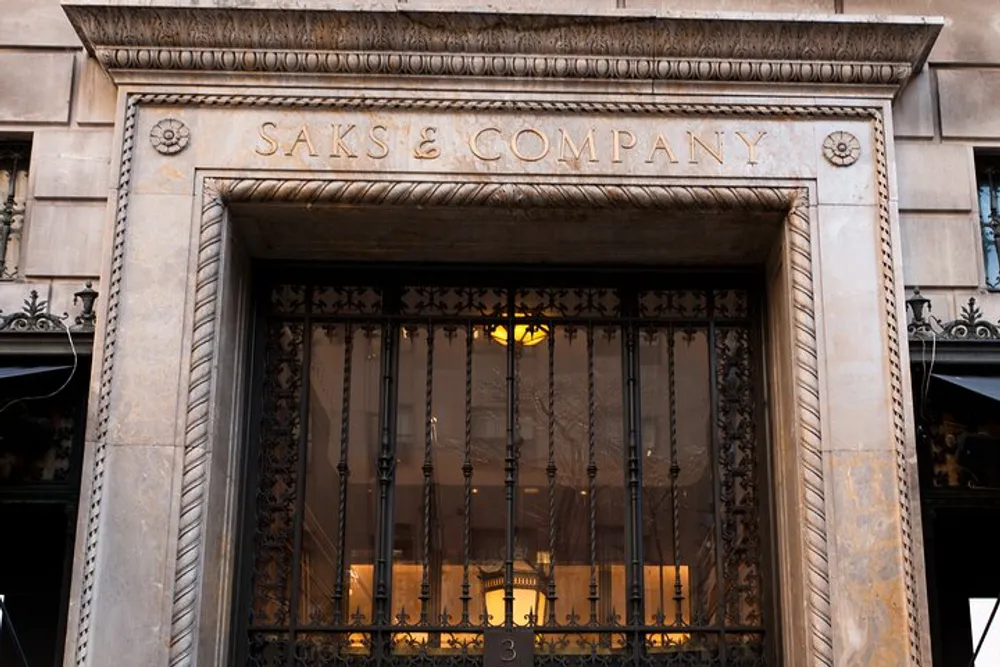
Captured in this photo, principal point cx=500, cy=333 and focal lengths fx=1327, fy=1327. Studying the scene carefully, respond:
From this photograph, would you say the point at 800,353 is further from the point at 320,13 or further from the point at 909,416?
the point at 320,13

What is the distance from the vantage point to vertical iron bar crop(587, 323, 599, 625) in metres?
11.0

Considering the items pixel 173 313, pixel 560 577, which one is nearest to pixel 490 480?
pixel 560 577

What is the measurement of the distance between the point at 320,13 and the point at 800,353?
4617mm

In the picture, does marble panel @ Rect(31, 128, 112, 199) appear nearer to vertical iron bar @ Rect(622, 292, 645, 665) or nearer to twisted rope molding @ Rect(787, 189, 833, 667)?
vertical iron bar @ Rect(622, 292, 645, 665)

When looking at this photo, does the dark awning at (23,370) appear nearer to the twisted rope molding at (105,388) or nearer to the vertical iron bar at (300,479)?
the twisted rope molding at (105,388)

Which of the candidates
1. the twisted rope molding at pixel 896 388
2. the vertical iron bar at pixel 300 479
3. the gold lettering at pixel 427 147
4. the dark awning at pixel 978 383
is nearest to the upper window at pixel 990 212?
the dark awning at pixel 978 383

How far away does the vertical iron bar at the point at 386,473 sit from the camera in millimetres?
10961

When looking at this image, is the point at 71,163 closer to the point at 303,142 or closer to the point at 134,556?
the point at 303,142

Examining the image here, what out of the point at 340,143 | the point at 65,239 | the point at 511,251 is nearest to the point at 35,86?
the point at 65,239

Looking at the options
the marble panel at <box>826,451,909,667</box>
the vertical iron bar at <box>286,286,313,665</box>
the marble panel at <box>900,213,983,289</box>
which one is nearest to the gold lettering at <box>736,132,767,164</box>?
the marble panel at <box>900,213,983,289</box>

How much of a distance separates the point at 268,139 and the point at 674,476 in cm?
439

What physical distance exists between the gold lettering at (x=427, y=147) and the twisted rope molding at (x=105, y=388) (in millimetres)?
2266

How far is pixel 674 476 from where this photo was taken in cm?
1130

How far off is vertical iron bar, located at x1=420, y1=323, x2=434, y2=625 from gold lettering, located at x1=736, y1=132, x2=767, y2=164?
10.2 feet
